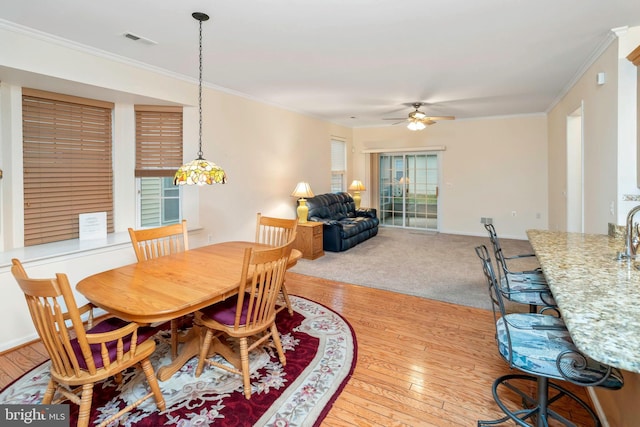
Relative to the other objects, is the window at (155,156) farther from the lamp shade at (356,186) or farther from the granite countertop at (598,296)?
the lamp shade at (356,186)

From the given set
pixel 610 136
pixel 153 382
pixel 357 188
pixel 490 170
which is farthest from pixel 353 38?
pixel 490 170

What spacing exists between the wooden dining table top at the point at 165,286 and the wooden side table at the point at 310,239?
258 cm

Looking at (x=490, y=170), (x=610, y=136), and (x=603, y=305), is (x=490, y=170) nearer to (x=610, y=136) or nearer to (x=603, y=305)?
(x=610, y=136)

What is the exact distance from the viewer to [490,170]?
23.4 feet

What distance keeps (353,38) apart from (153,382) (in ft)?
10.1

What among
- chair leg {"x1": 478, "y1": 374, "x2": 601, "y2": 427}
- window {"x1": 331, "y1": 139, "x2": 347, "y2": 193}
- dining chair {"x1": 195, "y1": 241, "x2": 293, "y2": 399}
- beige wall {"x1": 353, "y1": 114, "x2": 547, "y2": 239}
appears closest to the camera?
chair leg {"x1": 478, "y1": 374, "x2": 601, "y2": 427}

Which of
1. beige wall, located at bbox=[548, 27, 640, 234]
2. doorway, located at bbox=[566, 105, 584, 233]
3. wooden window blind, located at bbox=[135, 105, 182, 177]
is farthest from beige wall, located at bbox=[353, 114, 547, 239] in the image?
wooden window blind, located at bbox=[135, 105, 182, 177]

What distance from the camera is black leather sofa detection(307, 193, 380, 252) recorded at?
19.0 feet

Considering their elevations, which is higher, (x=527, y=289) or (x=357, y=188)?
(x=357, y=188)

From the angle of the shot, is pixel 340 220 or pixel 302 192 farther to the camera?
pixel 340 220

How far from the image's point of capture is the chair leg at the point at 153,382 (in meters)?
1.88

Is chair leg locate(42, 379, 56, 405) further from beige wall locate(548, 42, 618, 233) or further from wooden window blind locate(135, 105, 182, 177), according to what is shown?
beige wall locate(548, 42, 618, 233)

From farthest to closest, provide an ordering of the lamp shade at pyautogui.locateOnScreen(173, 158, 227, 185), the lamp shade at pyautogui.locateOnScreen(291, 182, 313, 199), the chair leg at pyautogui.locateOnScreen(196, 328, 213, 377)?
the lamp shade at pyautogui.locateOnScreen(291, 182, 313, 199)
the lamp shade at pyautogui.locateOnScreen(173, 158, 227, 185)
the chair leg at pyautogui.locateOnScreen(196, 328, 213, 377)

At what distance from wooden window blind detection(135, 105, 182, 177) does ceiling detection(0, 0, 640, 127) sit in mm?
587
